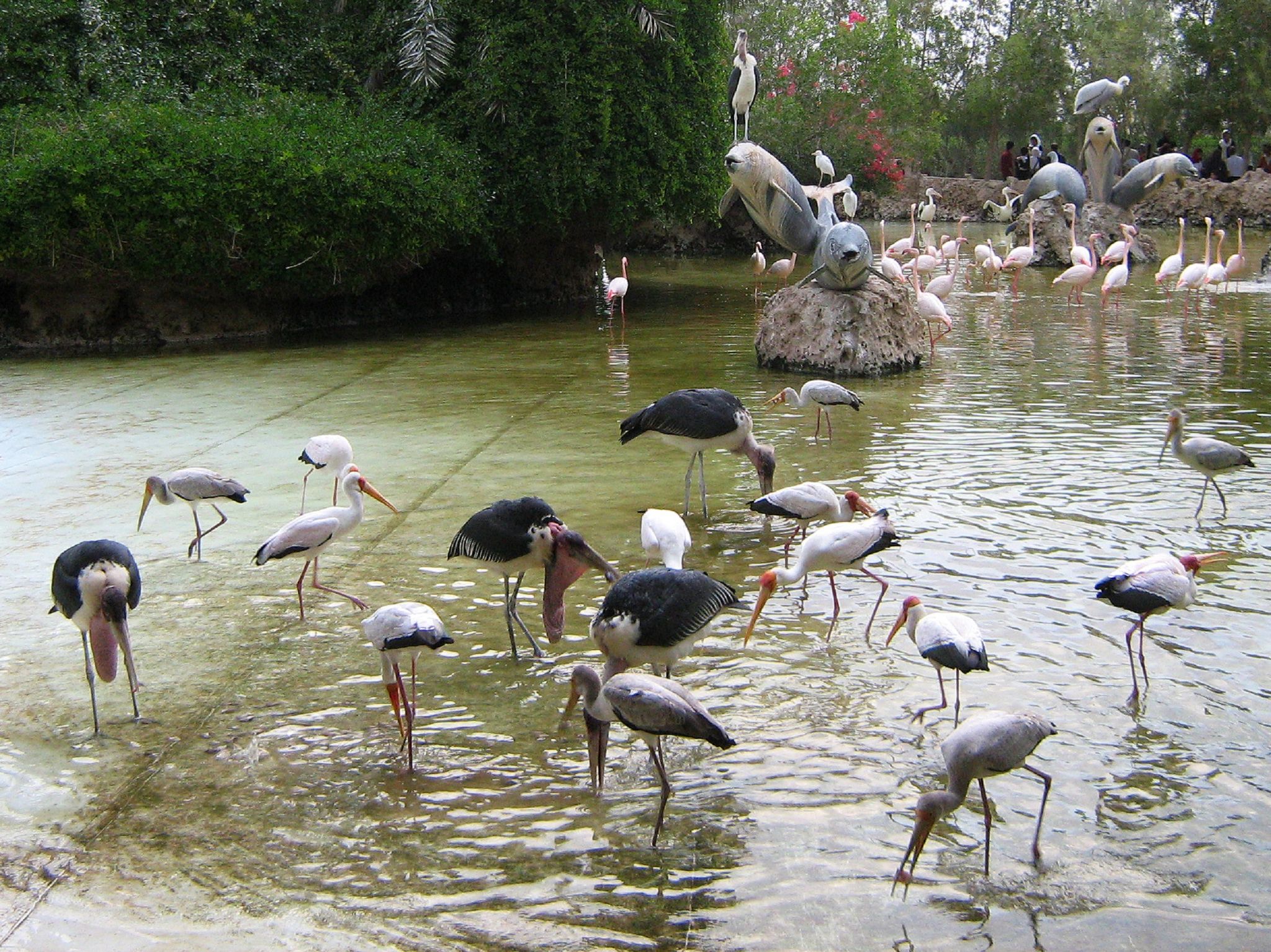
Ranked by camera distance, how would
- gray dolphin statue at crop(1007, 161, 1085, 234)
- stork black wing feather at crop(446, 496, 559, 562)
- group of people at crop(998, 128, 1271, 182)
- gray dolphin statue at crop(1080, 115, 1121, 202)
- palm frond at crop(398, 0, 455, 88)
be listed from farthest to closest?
group of people at crop(998, 128, 1271, 182) < gray dolphin statue at crop(1080, 115, 1121, 202) < gray dolphin statue at crop(1007, 161, 1085, 234) < palm frond at crop(398, 0, 455, 88) < stork black wing feather at crop(446, 496, 559, 562)

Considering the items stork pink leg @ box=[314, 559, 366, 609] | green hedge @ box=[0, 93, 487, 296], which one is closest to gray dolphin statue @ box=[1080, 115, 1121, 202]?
green hedge @ box=[0, 93, 487, 296]

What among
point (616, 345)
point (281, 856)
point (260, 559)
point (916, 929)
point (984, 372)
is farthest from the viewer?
point (616, 345)

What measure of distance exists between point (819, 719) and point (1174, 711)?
4.64 feet

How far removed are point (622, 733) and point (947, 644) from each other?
1.35m

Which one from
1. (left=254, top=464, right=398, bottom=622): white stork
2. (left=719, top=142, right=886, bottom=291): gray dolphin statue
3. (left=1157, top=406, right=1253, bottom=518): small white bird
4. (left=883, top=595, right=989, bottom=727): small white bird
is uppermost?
(left=719, top=142, right=886, bottom=291): gray dolphin statue

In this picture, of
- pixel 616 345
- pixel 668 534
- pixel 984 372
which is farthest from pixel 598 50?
pixel 668 534

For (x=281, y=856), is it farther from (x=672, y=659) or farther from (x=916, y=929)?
(x=916, y=929)

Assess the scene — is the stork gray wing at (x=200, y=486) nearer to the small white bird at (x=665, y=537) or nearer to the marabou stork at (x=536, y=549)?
the marabou stork at (x=536, y=549)

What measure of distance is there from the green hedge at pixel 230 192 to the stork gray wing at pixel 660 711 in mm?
11439

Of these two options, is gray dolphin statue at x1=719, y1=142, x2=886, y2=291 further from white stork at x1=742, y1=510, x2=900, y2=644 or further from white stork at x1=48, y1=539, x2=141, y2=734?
white stork at x1=48, y1=539, x2=141, y2=734

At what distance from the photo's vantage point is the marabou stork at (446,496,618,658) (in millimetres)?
5203

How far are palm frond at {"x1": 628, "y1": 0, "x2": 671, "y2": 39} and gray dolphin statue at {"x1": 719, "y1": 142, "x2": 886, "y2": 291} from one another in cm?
438

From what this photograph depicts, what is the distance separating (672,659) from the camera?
4738 mm

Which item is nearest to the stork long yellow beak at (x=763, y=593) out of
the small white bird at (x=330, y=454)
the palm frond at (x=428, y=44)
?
the small white bird at (x=330, y=454)
